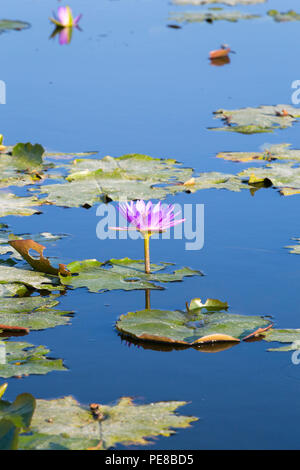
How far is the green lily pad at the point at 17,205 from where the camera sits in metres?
3.82

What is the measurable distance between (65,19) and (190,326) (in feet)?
24.7

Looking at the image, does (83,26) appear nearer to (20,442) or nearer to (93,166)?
(93,166)

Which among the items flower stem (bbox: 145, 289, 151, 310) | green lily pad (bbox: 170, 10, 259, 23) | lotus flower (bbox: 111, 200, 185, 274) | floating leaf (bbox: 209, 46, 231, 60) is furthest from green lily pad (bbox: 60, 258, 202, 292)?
green lily pad (bbox: 170, 10, 259, 23)

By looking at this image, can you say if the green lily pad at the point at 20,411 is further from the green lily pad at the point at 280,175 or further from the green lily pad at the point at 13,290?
the green lily pad at the point at 280,175

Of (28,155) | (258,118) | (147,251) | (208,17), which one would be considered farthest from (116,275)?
(208,17)

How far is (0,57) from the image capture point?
7898 millimetres

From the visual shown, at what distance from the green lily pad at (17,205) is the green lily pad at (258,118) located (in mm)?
1769

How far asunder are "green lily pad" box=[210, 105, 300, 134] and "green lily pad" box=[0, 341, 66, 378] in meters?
3.08

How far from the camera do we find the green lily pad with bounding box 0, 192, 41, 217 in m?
3.82

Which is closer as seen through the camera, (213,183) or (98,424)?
(98,424)

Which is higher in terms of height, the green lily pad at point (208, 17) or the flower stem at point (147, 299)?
the green lily pad at point (208, 17)

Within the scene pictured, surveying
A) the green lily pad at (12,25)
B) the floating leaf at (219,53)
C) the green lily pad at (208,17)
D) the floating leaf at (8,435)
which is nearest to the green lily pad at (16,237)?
the floating leaf at (8,435)

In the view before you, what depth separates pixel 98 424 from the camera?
210 cm

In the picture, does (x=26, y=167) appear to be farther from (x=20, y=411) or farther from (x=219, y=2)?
(x=219, y=2)
